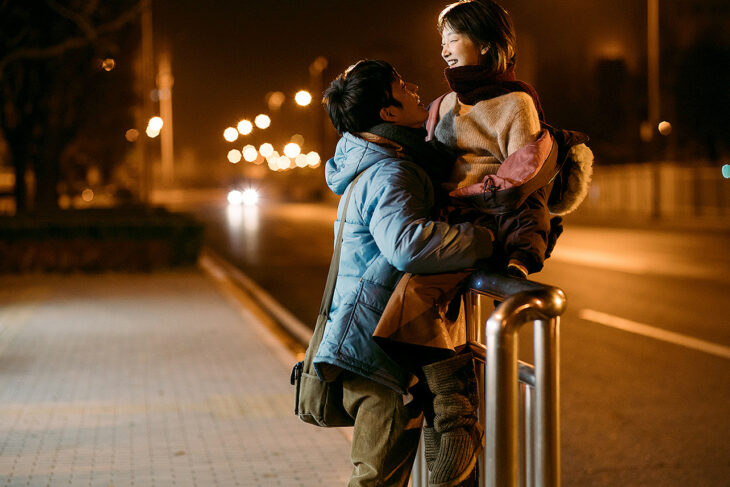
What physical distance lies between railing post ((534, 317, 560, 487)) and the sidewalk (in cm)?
249

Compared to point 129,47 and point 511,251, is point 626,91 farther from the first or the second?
point 511,251

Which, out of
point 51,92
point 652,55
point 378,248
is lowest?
point 378,248

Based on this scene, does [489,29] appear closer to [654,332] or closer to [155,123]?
[654,332]

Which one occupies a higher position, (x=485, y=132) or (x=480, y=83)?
(x=480, y=83)

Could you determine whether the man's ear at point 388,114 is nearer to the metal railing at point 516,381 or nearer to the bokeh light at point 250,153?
the metal railing at point 516,381

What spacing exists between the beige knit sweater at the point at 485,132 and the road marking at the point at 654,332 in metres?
6.46

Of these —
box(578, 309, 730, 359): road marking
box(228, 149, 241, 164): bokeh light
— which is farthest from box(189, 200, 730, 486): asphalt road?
box(228, 149, 241, 164): bokeh light

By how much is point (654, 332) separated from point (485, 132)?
7620 millimetres

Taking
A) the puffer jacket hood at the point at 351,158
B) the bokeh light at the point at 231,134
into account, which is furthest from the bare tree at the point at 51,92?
the puffer jacket hood at the point at 351,158

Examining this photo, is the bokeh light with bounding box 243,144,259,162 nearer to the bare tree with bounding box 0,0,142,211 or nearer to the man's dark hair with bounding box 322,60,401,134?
the bare tree with bounding box 0,0,142,211

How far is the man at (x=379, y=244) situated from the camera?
2.64 m

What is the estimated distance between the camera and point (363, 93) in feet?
9.34

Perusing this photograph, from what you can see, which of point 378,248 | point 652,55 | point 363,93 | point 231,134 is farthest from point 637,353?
point 652,55

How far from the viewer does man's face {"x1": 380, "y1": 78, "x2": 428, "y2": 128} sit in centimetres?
288
